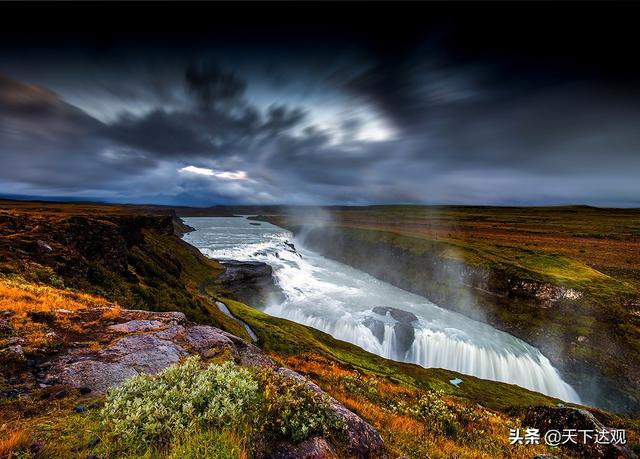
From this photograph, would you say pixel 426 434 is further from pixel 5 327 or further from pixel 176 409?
pixel 5 327

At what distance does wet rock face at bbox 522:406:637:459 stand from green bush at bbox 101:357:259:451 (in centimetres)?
1285

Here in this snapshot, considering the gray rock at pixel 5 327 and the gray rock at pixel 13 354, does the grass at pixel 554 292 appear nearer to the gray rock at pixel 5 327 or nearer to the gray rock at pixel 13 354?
the gray rock at pixel 13 354

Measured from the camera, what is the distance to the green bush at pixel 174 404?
4.06m

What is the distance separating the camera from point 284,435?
4.96 meters

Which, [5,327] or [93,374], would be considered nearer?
[93,374]

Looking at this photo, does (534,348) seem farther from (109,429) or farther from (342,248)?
(342,248)

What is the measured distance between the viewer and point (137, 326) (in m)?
10.1

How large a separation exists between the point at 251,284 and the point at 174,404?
65.7 m

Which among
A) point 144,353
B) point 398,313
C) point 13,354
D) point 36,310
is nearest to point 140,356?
point 144,353

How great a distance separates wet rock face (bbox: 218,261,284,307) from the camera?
63.7 meters

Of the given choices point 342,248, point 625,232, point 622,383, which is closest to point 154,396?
point 622,383

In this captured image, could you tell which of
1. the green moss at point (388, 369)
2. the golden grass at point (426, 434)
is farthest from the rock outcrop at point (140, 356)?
the green moss at point (388, 369)

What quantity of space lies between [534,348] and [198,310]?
56.9 m

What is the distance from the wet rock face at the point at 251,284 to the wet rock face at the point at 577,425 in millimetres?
57194
